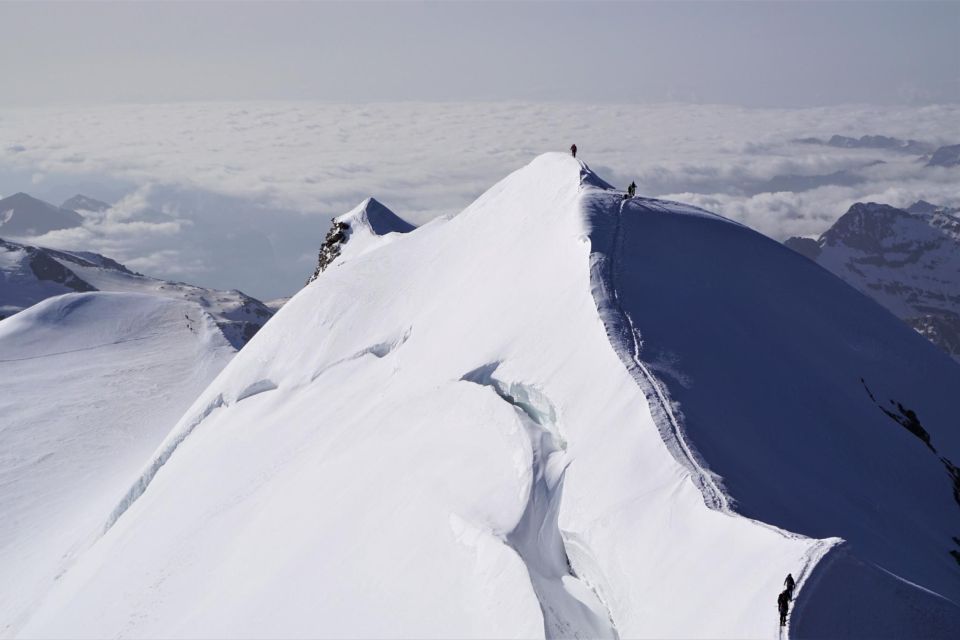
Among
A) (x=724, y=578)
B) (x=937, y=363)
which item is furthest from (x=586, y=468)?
(x=937, y=363)

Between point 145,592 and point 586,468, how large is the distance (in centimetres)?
2529

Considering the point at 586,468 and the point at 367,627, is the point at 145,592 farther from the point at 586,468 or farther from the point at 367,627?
the point at 586,468

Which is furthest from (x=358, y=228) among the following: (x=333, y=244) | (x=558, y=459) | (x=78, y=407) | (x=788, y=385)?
(x=558, y=459)

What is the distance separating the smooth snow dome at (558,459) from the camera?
959 inches

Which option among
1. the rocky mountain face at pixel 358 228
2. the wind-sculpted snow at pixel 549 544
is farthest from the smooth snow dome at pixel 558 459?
the rocky mountain face at pixel 358 228

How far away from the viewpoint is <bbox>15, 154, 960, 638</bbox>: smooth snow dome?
24.4m

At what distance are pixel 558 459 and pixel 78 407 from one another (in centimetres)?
6495

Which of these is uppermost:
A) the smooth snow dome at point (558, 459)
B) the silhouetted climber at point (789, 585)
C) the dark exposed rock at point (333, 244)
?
the silhouetted climber at point (789, 585)

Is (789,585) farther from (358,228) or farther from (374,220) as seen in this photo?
(374,220)

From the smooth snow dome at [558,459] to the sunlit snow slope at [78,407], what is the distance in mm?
6238

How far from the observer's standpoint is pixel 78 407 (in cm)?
8275

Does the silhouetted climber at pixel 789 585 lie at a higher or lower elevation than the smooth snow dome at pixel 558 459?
higher

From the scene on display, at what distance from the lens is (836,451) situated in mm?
35812

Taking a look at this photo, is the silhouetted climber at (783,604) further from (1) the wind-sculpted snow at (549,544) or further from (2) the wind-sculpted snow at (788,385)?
(1) the wind-sculpted snow at (549,544)
